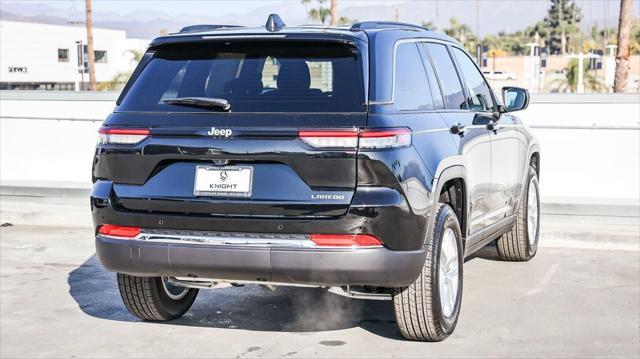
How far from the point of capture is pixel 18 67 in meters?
89.1

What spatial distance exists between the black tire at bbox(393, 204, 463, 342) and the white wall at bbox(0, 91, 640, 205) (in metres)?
5.07

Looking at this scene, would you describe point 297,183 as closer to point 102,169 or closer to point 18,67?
point 102,169

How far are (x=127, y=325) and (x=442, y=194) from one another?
219 centimetres

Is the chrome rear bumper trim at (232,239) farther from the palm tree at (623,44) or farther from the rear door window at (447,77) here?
the palm tree at (623,44)

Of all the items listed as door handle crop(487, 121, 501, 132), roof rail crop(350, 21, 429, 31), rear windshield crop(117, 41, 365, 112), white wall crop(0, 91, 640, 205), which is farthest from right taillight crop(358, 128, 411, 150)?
white wall crop(0, 91, 640, 205)

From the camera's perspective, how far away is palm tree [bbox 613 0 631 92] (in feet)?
118

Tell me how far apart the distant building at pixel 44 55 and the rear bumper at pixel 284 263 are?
77683mm

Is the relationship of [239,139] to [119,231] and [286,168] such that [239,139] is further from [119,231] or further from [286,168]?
[119,231]

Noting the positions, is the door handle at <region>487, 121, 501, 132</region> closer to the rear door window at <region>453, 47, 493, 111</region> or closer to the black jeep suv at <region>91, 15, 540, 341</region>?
the rear door window at <region>453, 47, 493, 111</region>

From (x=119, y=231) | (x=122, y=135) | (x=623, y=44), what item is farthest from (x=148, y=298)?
(x=623, y=44)

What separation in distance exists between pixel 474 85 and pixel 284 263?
8.92 feet

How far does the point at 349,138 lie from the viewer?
5219mm

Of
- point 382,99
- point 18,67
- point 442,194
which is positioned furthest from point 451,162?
point 18,67

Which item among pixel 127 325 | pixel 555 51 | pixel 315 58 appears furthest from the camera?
pixel 555 51
